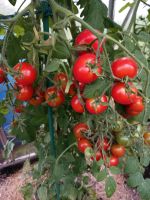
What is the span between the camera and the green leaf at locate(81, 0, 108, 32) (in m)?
0.81

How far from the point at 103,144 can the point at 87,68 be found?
8.6 inches

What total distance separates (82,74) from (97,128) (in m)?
0.17

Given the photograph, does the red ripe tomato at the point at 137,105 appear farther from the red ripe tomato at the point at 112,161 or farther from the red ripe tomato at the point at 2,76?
the red ripe tomato at the point at 2,76

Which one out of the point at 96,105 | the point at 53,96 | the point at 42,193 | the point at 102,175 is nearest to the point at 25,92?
the point at 53,96

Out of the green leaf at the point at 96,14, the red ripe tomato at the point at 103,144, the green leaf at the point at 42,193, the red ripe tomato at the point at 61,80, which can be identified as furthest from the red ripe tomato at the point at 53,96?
the green leaf at the point at 42,193

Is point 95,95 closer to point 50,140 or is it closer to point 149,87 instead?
point 149,87

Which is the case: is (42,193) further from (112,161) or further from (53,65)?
(53,65)

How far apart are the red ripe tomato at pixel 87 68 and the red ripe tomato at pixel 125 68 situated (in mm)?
30

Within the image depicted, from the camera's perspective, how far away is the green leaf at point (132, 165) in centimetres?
81

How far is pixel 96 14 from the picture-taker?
32.2 inches

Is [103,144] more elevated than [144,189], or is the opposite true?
[103,144]

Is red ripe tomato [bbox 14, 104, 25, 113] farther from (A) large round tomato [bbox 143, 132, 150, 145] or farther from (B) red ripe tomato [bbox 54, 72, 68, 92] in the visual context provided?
(A) large round tomato [bbox 143, 132, 150, 145]

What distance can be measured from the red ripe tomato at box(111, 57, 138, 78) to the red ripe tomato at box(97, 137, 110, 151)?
0.59 feet

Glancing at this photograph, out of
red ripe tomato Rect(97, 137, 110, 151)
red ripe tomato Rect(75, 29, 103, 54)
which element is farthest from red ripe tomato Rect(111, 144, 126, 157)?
red ripe tomato Rect(75, 29, 103, 54)
